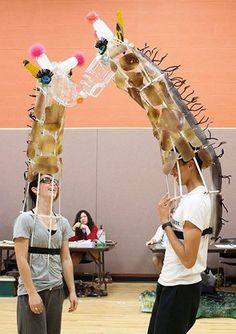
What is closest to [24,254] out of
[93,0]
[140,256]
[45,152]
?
[45,152]

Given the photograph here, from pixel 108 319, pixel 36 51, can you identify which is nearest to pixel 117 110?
pixel 108 319

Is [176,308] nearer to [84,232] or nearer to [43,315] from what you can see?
[43,315]

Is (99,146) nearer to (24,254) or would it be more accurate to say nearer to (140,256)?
(140,256)

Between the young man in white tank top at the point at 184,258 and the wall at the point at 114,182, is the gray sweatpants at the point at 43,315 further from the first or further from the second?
the wall at the point at 114,182

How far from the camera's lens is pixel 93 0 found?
7922 mm

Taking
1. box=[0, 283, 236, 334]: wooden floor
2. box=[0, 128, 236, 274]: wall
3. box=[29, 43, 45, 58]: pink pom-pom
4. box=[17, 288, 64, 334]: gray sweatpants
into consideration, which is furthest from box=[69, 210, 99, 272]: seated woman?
box=[29, 43, 45, 58]: pink pom-pom

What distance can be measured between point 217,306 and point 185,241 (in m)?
3.30

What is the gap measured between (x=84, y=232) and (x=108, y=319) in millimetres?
2021

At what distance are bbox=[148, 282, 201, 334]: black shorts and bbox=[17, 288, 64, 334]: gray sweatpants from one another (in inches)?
22.7

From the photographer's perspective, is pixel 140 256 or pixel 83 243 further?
pixel 140 256

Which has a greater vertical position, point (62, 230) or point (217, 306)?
point (62, 230)

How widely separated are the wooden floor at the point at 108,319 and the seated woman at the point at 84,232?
821mm

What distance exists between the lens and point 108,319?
4.88 meters

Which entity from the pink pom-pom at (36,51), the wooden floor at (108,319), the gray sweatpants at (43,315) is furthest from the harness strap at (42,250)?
the wooden floor at (108,319)
